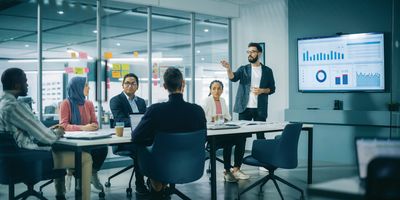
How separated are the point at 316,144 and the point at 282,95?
109 centimetres

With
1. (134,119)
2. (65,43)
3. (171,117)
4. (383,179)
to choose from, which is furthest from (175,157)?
(65,43)

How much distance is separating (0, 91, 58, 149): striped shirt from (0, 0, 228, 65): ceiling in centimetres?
352

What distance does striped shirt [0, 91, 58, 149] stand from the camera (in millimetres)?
3074

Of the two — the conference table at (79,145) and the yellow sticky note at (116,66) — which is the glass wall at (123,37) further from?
the conference table at (79,145)

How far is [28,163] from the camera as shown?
3.16 m

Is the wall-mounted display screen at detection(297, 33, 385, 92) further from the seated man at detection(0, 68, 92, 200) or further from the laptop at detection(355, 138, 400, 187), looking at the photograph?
the laptop at detection(355, 138, 400, 187)

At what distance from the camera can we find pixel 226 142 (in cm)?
512

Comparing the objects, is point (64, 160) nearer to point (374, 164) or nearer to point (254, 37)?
point (374, 164)

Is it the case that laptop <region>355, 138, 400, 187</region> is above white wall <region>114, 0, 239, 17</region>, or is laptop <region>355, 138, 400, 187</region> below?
below

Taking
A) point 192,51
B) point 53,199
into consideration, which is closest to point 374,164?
point 53,199

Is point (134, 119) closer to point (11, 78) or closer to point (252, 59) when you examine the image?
point (11, 78)

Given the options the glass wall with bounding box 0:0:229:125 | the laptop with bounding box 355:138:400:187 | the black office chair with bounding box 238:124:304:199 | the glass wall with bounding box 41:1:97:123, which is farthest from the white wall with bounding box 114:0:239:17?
the laptop with bounding box 355:138:400:187

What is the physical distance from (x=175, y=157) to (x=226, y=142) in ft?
6.61

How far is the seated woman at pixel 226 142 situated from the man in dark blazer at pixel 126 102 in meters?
0.88
